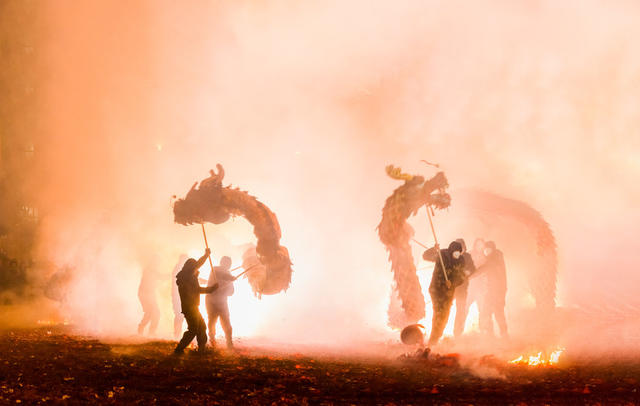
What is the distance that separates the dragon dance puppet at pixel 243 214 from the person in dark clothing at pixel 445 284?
17.1 feet

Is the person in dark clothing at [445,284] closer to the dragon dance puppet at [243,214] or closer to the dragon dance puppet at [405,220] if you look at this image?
the dragon dance puppet at [405,220]

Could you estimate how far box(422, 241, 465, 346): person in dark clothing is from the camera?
484 inches

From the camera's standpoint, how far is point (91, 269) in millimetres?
20188

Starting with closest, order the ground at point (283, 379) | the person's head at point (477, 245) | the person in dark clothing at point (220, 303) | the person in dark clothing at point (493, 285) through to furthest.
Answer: the ground at point (283, 379) < the person in dark clothing at point (220, 303) < the person in dark clothing at point (493, 285) < the person's head at point (477, 245)

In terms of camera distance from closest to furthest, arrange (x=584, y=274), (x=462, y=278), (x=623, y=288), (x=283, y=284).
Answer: (x=462, y=278)
(x=283, y=284)
(x=623, y=288)
(x=584, y=274)

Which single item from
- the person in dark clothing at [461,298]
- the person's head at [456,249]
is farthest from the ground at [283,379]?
the person in dark clothing at [461,298]

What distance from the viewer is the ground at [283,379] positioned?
6.97 m

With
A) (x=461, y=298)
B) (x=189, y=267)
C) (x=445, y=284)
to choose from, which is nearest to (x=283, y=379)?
(x=189, y=267)

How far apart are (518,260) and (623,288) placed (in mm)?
8960

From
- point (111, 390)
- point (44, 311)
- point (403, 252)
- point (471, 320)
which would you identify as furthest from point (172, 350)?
point (44, 311)

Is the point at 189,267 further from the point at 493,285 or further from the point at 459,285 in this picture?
the point at 493,285

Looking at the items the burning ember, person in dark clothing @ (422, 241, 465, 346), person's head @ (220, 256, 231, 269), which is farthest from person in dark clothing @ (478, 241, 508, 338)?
person's head @ (220, 256, 231, 269)

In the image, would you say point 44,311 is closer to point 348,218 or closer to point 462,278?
point 348,218

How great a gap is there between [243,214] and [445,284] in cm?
659
